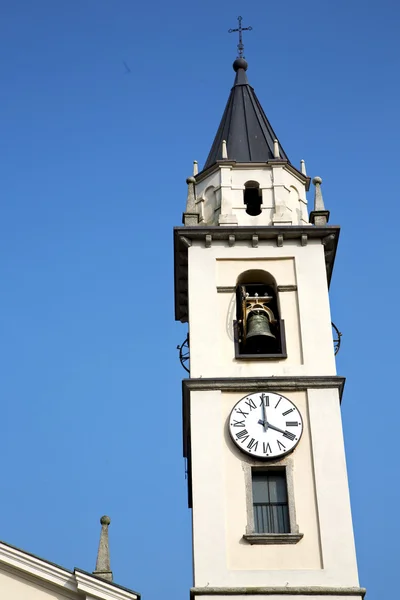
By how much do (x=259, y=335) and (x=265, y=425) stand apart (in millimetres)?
2033

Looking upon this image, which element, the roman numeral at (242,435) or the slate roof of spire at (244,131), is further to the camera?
the slate roof of spire at (244,131)

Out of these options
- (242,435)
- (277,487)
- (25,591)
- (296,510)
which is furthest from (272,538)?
(25,591)

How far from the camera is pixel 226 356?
24094 millimetres

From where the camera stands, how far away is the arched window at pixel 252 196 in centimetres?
2681

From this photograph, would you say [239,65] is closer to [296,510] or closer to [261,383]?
[261,383]

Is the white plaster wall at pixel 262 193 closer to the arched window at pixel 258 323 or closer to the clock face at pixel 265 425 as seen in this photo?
the arched window at pixel 258 323

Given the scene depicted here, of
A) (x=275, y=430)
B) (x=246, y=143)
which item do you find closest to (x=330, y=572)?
(x=275, y=430)

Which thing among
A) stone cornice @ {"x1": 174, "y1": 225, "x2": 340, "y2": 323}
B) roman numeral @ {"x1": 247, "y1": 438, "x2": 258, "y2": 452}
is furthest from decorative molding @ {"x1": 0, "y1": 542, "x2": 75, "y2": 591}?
stone cornice @ {"x1": 174, "y1": 225, "x2": 340, "y2": 323}

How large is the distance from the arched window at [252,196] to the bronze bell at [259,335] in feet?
10.2

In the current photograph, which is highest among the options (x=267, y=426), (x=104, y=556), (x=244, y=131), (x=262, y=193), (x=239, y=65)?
(x=239, y=65)

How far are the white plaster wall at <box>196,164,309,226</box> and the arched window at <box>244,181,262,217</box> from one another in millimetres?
99

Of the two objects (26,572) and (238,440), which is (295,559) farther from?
(26,572)

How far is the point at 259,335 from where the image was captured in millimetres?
24250

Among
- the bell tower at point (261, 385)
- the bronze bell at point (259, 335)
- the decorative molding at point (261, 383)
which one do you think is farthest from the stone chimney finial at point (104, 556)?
the bronze bell at point (259, 335)
